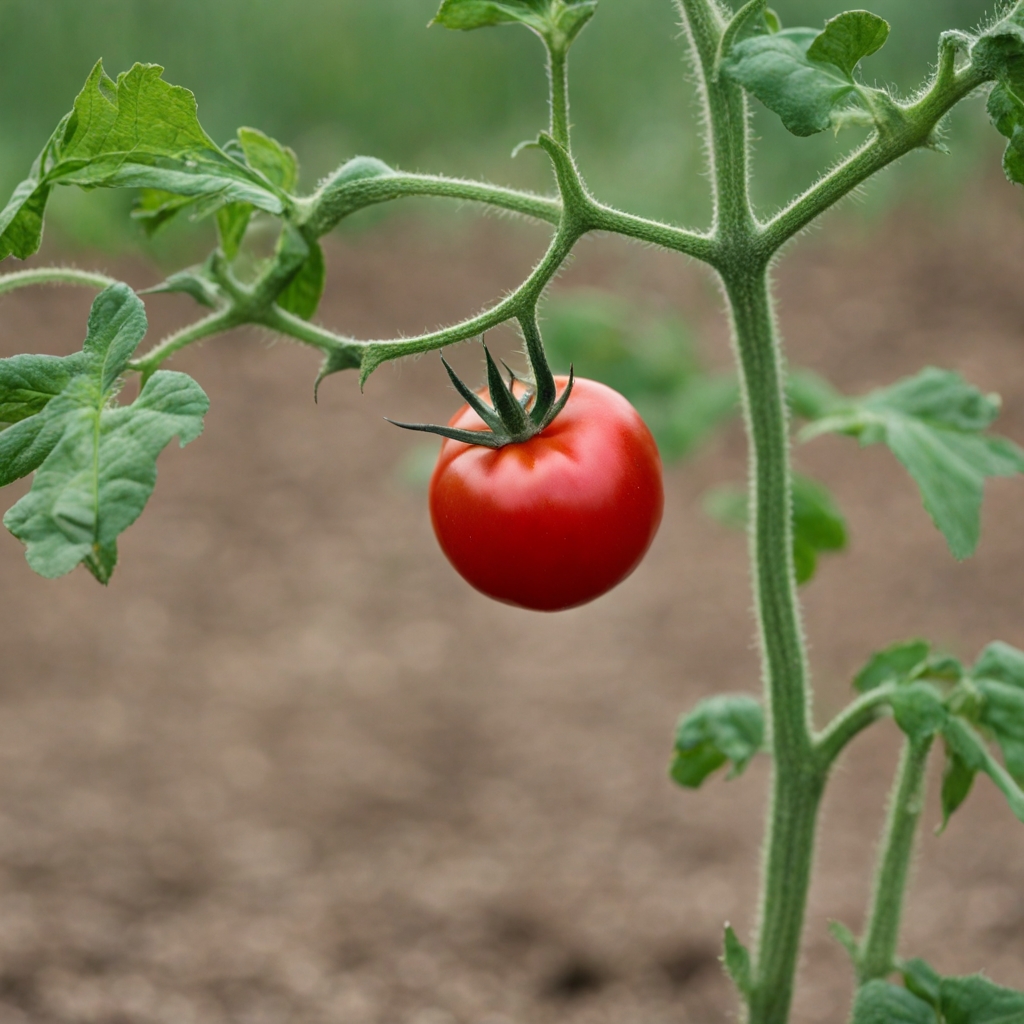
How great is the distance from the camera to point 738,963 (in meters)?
1.11

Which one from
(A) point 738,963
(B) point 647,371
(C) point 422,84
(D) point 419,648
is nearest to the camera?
(A) point 738,963

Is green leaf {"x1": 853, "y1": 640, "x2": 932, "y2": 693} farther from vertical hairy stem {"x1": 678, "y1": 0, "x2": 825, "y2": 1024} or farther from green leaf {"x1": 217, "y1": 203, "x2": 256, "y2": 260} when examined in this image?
green leaf {"x1": 217, "y1": 203, "x2": 256, "y2": 260}

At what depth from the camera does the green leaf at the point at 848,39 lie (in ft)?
2.71

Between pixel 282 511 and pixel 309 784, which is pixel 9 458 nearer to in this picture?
pixel 309 784

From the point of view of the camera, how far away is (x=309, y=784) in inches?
87.0

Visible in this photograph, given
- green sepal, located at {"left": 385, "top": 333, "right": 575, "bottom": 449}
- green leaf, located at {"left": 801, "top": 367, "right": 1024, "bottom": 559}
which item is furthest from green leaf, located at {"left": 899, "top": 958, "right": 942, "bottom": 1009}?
green sepal, located at {"left": 385, "top": 333, "right": 575, "bottom": 449}

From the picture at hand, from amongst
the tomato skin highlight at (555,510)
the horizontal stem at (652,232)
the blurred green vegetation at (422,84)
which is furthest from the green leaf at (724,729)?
the blurred green vegetation at (422,84)

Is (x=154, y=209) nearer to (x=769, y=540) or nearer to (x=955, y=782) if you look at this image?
(x=769, y=540)

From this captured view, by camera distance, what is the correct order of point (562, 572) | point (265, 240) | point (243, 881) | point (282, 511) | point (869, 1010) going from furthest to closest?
1. point (265, 240)
2. point (282, 511)
3. point (243, 881)
4. point (869, 1010)
5. point (562, 572)

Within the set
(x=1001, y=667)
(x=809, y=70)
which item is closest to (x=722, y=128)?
(x=809, y=70)

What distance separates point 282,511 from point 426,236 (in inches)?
61.6

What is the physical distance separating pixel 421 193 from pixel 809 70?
283 mm

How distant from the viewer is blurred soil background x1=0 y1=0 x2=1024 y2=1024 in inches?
71.1

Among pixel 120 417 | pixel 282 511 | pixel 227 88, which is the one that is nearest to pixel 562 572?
pixel 120 417
